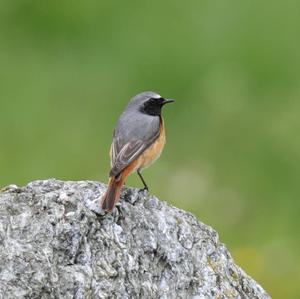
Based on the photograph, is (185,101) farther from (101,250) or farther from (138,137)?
(101,250)

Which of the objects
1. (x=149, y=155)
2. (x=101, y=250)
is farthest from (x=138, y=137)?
(x=101, y=250)

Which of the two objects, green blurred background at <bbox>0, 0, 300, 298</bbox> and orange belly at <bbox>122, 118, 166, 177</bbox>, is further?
green blurred background at <bbox>0, 0, 300, 298</bbox>

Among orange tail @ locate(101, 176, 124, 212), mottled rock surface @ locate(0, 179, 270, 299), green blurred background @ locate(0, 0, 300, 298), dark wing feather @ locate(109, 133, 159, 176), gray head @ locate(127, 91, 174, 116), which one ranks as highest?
green blurred background @ locate(0, 0, 300, 298)

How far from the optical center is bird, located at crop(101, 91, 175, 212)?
9.60 metres

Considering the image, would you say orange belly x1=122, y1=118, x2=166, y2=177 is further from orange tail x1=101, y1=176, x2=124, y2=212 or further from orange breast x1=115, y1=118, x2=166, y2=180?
orange tail x1=101, y1=176, x2=124, y2=212

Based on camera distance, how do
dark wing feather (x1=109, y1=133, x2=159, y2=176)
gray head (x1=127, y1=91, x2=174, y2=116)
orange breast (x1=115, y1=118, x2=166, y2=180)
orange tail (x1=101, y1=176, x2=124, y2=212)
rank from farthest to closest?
gray head (x1=127, y1=91, x2=174, y2=116) < orange breast (x1=115, y1=118, x2=166, y2=180) < dark wing feather (x1=109, y1=133, x2=159, y2=176) < orange tail (x1=101, y1=176, x2=124, y2=212)

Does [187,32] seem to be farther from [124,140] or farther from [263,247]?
[124,140]

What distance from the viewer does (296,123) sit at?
58.9 feet

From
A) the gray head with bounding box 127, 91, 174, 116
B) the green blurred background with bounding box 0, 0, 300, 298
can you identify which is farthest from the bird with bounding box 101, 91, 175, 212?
the green blurred background with bounding box 0, 0, 300, 298

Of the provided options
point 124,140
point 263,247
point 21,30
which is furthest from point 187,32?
point 124,140

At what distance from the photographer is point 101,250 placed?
7469 millimetres

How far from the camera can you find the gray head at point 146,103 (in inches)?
416

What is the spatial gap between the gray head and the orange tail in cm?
196

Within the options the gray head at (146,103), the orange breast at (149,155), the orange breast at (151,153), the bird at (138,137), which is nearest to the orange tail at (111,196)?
the bird at (138,137)
